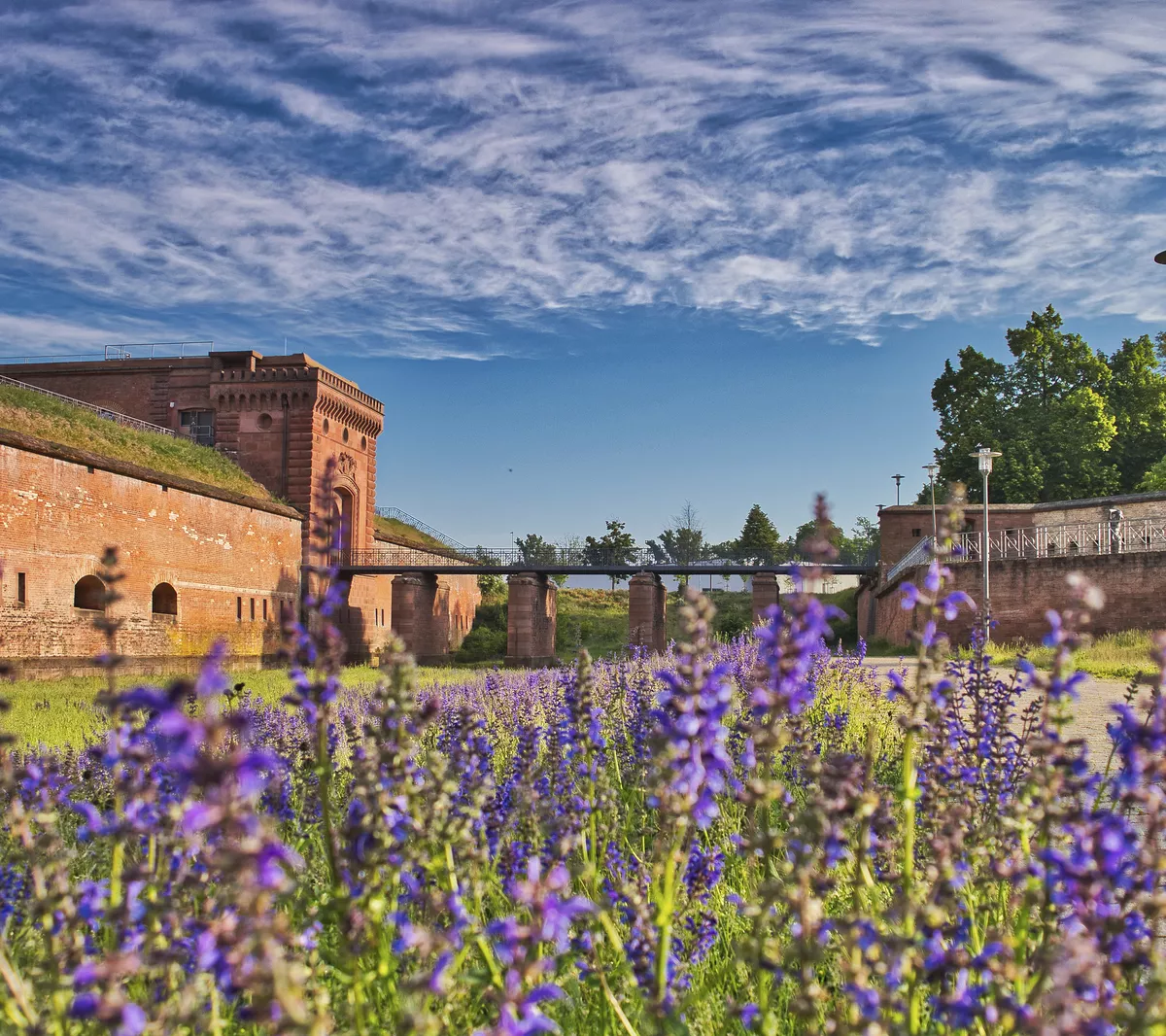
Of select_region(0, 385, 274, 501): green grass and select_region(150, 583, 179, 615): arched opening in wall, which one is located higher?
select_region(0, 385, 274, 501): green grass

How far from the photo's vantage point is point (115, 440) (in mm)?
33688

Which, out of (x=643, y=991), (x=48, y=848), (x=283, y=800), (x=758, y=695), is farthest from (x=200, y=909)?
(x=283, y=800)

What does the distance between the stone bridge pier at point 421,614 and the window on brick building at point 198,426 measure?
11243 millimetres

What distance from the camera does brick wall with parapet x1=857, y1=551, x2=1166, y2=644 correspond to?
2705cm

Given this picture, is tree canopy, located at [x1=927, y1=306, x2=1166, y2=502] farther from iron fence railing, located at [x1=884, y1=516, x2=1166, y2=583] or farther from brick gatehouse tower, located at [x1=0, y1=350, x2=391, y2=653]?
brick gatehouse tower, located at [x1=0, y1=350, x2=391, y2=653]

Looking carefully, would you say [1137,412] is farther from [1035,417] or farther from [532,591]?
[532,591]

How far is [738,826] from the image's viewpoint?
509 centimetres

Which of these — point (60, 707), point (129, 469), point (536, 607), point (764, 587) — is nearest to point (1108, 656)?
point (60, 707)

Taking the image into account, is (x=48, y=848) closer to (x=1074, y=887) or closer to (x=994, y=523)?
(x=1074, y=887)

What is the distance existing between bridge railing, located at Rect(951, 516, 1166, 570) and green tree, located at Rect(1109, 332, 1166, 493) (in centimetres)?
1288

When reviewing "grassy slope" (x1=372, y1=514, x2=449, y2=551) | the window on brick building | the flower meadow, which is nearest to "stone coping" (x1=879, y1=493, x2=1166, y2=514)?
"grassy slope" (x1=372, y1=514, x2=449, y2=551)

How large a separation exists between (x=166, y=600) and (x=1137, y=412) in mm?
42023

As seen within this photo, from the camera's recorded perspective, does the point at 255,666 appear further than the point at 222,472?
No

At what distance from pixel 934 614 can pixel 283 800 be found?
9.35ft
